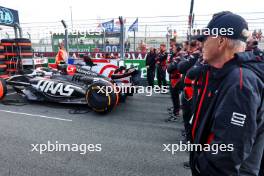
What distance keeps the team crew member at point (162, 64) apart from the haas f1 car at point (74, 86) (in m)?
1.70

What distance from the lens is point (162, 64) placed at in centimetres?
767

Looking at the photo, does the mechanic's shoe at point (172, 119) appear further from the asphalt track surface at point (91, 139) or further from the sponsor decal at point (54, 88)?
the sponsor decal at point (54, 88)

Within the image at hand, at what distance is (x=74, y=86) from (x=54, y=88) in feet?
1.67

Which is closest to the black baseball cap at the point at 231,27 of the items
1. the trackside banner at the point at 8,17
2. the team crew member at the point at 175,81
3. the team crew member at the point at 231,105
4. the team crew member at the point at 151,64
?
the team crew member at the point at 231,105

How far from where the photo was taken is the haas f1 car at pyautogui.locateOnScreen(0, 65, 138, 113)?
4977 millimetres

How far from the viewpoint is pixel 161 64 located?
25.2 feet

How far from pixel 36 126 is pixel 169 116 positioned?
2.68m

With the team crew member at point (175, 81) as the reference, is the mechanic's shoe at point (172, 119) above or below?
below

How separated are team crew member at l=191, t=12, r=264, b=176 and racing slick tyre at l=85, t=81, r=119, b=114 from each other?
3.66m

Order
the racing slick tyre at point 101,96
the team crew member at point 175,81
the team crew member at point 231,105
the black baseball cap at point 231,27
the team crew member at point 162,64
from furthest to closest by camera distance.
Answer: the team crew member at point 162,64, the racing slick tyre at point 101,96, the team crew member at point 175,81, the black baseball cap at point 231,27, the team crew member at point 231,105

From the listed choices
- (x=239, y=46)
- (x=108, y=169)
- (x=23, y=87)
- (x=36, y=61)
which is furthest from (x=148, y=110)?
(x=36, y=61)

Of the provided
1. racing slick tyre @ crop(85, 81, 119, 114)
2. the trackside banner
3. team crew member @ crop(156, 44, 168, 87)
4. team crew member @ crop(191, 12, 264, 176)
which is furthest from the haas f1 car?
the trackside banner

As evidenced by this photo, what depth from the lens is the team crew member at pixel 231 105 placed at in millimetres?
1099

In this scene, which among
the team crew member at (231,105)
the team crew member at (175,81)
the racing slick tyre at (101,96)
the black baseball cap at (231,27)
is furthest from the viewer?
the racing slick tyre at (101,96)
